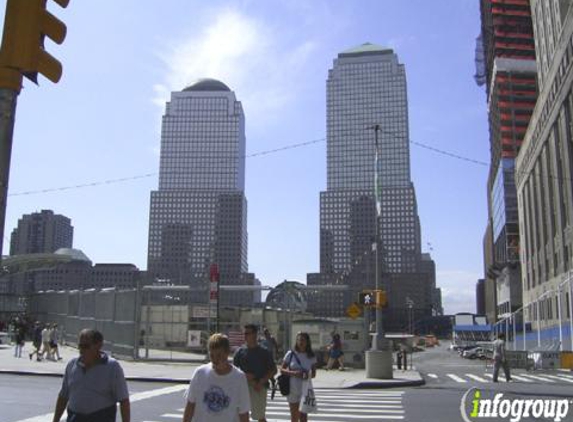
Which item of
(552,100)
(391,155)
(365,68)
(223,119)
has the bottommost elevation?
(391,155)

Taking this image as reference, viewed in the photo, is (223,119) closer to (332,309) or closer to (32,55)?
(32,55)

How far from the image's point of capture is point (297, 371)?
9211 mm

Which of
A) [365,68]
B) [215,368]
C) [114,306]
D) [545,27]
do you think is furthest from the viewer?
[545,27]

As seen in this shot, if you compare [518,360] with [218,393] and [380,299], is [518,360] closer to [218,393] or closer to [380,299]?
[380,299]

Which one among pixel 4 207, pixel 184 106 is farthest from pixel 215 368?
pixel 184 106

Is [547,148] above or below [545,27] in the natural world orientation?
below

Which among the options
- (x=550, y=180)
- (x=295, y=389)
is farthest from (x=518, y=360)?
(x=550, y=180)

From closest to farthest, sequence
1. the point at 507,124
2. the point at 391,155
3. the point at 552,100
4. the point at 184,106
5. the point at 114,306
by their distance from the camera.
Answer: the point at 114,306
the point at 391,155
the point at 184,106
the point at 552,100
the point at 507,124

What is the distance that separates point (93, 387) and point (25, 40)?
297cm

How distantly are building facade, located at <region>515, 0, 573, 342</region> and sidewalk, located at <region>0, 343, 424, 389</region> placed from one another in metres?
30.0

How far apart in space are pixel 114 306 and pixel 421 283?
4438 inches

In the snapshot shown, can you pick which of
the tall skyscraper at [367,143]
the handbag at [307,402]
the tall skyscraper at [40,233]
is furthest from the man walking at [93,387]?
the tall skyscraper at [40,233]

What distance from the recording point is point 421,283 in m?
134

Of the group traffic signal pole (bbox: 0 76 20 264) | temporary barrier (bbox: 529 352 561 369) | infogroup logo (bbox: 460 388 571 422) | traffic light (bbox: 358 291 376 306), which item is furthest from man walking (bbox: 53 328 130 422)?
temporary barrier (bbox: 529 352 561 369)
